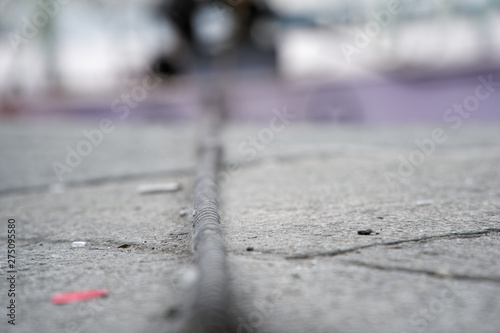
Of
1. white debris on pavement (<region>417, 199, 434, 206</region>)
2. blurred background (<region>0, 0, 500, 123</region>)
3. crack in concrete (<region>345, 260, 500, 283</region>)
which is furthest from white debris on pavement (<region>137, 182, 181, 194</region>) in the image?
blurred background (<region>0, 0, 500, 123</region>)

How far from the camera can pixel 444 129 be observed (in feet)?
10.8

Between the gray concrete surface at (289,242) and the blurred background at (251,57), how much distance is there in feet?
5.42

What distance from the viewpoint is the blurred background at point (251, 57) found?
4.09 metres

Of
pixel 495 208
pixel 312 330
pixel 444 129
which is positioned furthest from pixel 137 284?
pixel 444 129

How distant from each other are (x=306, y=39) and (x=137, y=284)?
5069mm

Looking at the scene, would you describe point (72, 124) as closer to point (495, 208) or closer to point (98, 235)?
point (98, 235)

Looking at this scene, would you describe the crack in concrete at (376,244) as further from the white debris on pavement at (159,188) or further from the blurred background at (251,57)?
the blurred background at (251,57)

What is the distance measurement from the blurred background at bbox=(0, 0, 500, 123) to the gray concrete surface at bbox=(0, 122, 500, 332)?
1653 mm

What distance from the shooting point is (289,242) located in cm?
112

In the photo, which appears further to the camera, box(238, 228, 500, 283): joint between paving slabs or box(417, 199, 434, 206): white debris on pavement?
box(417, 199, 434, 206): white debris on pavement

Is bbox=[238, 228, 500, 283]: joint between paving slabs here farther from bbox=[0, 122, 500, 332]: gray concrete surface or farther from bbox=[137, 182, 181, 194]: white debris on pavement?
bbox=[137, 182, 181, 194]: white debris on pavement

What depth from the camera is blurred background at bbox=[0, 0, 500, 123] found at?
4.09 m

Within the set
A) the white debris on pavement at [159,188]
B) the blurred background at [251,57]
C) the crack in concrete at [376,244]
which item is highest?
the blurred background at [251,57]

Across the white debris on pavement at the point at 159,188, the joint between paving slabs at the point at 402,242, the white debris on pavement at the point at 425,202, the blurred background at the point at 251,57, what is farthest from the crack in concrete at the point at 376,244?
the blurred background at the point at 251,57
